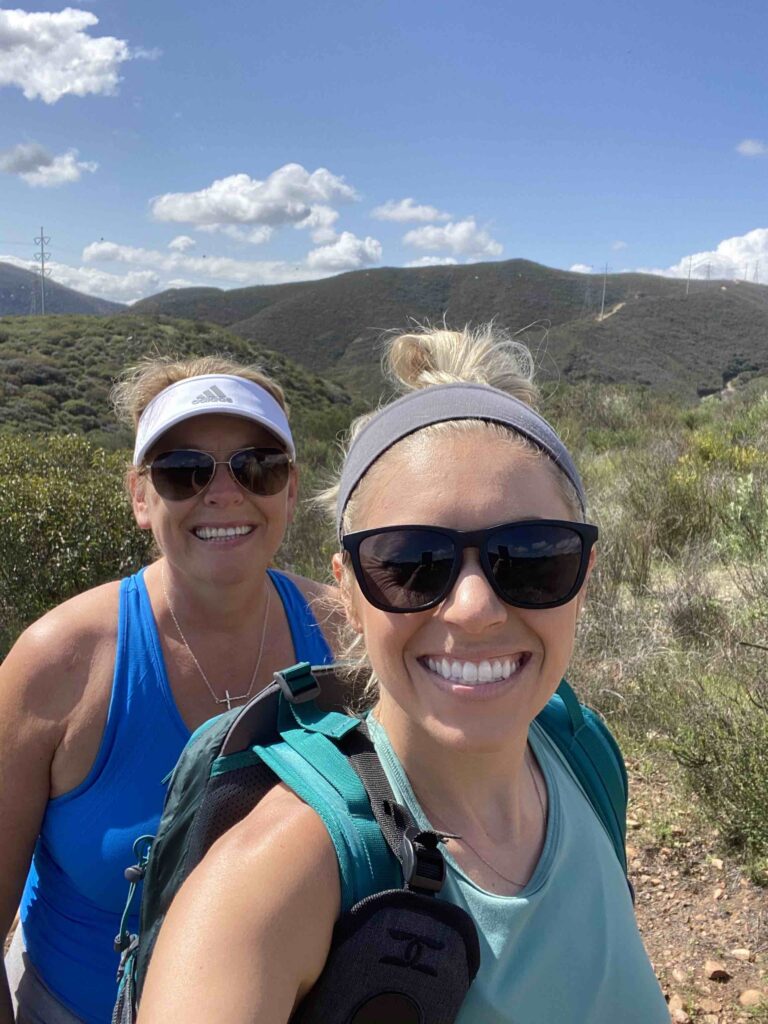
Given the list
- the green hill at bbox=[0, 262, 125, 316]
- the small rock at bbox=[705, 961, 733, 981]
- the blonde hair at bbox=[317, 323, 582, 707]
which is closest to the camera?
the blonde hair at bbox=[317, 323, 582, 707]

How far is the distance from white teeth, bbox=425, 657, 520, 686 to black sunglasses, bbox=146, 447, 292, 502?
3.40 ft

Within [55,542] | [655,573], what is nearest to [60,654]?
[55,542]

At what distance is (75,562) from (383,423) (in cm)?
514

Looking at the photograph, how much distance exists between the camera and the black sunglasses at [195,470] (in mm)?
2021

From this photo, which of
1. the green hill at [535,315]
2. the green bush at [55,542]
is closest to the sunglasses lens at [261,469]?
the green bush at [55,542]

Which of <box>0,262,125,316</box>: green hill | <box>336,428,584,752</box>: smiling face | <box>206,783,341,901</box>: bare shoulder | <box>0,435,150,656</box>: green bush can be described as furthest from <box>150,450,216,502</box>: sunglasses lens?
<box>0,262,125,316</box>: green hill

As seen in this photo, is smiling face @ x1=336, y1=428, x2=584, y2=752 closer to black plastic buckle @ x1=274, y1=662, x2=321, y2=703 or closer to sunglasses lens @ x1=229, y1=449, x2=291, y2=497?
black plastic buckle @ x1=274, y1=662, x2=321, y2=703

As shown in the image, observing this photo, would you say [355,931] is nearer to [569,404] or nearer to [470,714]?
[470,714]

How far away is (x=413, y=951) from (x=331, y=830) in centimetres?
17

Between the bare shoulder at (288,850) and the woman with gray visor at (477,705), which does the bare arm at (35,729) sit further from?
the bare shoulder at (288,850)

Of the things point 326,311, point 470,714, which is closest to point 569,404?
point 470,714

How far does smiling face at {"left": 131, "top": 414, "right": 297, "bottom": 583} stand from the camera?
200 cm

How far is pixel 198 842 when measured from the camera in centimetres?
104

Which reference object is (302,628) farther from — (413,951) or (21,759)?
(413,951)
